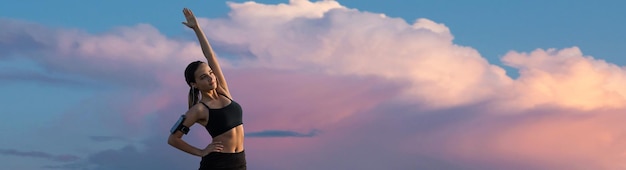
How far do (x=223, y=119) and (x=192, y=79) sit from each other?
544 millimetres

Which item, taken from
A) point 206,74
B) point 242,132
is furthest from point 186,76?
point 242,132

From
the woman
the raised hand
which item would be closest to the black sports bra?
the woman

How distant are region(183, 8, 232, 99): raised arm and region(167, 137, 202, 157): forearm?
27.1 inches

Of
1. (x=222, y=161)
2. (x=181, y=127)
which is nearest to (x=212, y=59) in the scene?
(x=181, y=127)

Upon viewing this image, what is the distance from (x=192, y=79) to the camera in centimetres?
965

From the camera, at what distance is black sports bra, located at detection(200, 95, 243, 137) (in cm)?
970

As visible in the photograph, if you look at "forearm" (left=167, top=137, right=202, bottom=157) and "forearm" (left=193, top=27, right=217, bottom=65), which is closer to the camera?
"forearm" (left=167, top=137, right=202, bottom=157)

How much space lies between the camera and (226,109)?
9.74 meters

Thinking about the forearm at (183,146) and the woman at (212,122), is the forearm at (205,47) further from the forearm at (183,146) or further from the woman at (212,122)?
the forearm at (183,146)

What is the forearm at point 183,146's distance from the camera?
974 cm

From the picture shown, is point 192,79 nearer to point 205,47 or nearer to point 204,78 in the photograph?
point 204,78

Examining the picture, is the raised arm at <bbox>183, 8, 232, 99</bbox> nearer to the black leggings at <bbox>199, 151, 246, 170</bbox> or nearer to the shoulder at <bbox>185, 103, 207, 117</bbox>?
the shoulder at <bbox>185, 103, 207, 117</bbox>

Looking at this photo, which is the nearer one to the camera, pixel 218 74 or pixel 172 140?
pixel 172 140

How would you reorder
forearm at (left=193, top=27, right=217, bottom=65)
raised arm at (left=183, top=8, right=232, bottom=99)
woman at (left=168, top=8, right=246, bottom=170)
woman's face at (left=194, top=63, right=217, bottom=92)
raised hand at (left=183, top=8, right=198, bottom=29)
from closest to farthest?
woman's face at (left=194, top=63, right=217, bottom=92) < woman at (left=168, top=8, right=246, bottom=170) < raised arm at (left=183, top=8, right=232, bottom=99) < forearm at (left=193, top=27, right=217, bottom=65) < raised hand at (left=183, top=8, right=198, bottom=29)
